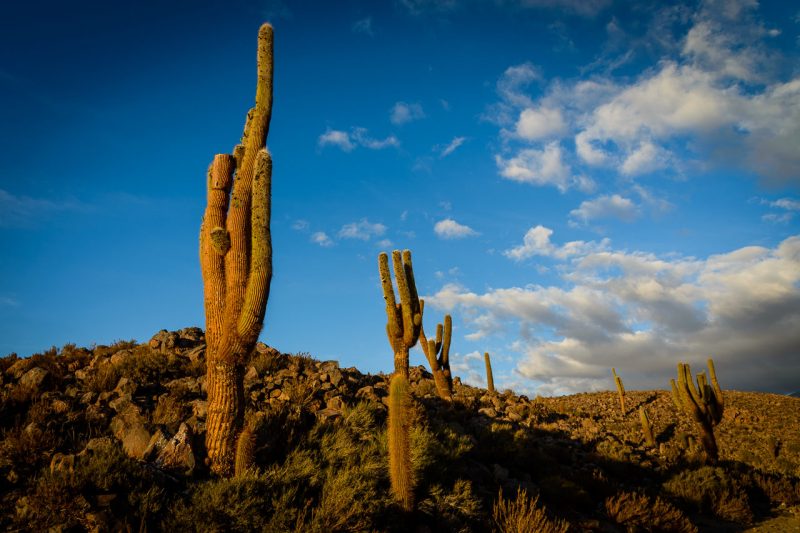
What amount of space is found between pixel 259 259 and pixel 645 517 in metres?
10.7

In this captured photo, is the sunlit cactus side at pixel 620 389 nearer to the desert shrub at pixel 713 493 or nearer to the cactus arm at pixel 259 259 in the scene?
the desert shrub at pixel 713 493

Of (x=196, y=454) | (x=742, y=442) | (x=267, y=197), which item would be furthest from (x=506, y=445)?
(x=742, y=442)

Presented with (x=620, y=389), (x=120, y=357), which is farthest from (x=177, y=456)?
(x=620, y=389)

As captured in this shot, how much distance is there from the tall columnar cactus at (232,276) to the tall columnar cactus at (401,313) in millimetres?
7443

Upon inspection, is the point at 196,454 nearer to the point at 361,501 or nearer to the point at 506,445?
the point at 361,501

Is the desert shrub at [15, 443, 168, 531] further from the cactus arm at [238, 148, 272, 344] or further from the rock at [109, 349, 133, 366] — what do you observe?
→ the rock at [109, 349, 133, 366]

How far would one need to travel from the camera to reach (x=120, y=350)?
581 inches

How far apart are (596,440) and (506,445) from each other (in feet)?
27.7

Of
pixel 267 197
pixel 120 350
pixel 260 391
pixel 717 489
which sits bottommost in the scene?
pixel 717 489

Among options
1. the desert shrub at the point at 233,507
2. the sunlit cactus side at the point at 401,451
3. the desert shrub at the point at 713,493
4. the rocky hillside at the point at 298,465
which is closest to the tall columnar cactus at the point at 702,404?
the rocky hillside at the point at 298,465

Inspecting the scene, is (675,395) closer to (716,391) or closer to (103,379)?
(716,391)

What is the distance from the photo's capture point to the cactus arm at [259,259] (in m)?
7.91

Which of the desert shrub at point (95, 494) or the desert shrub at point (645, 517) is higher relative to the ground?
the desert shrub at point (95, 494)

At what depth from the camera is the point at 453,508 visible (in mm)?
8531
